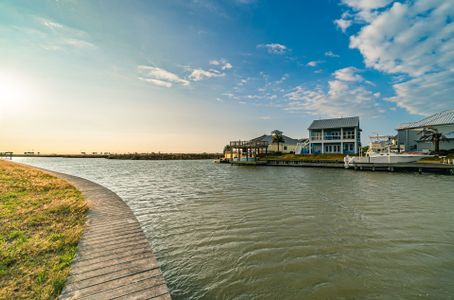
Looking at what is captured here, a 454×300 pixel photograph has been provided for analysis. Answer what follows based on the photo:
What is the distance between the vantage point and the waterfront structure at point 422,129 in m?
34.8

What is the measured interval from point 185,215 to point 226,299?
18.4ft

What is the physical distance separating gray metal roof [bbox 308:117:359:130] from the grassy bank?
1800 inches

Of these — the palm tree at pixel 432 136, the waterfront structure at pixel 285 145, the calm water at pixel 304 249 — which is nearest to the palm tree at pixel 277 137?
the waterfront structure at pixel 285 145

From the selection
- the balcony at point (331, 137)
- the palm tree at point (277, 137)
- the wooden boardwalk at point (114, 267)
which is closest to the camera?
the wooden boardwalk at point (114, 267)

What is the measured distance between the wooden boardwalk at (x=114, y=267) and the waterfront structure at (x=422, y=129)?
162ft

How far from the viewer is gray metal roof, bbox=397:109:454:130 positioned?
35947 millimetres

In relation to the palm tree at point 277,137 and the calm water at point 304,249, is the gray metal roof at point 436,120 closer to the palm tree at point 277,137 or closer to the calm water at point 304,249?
the palm tree at point 277,137

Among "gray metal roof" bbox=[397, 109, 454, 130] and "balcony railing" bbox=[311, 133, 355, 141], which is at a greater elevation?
"gray metal roof" bbox=[397, 109, 454, 130]

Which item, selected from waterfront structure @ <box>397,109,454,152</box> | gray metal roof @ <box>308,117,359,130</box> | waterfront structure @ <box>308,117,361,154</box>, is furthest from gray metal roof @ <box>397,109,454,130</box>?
gray metal roof @ <box>308,117,359,130</box>

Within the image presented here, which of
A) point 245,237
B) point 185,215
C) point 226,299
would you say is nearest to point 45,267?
point 226,299

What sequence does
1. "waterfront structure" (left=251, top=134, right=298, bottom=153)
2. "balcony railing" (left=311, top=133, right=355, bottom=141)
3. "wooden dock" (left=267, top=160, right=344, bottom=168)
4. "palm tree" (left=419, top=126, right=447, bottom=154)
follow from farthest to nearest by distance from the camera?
"waterfront structure" (left=251, top=134, right=298, bottom=153)
"balcony railing" (left=311, top=133, right=355, bottom=141)
"wooden dock" (left=267, top=160, right=344, bottom=168)
"palm tree" (left=419, top=126, right=447, bottom=154)

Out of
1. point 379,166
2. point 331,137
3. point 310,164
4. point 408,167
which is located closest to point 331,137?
point 331,137

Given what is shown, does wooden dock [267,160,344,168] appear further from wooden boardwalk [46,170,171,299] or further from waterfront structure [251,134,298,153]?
wooden boardwalk [46,170,171,299]

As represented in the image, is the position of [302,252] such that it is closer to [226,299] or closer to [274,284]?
[274,284]
